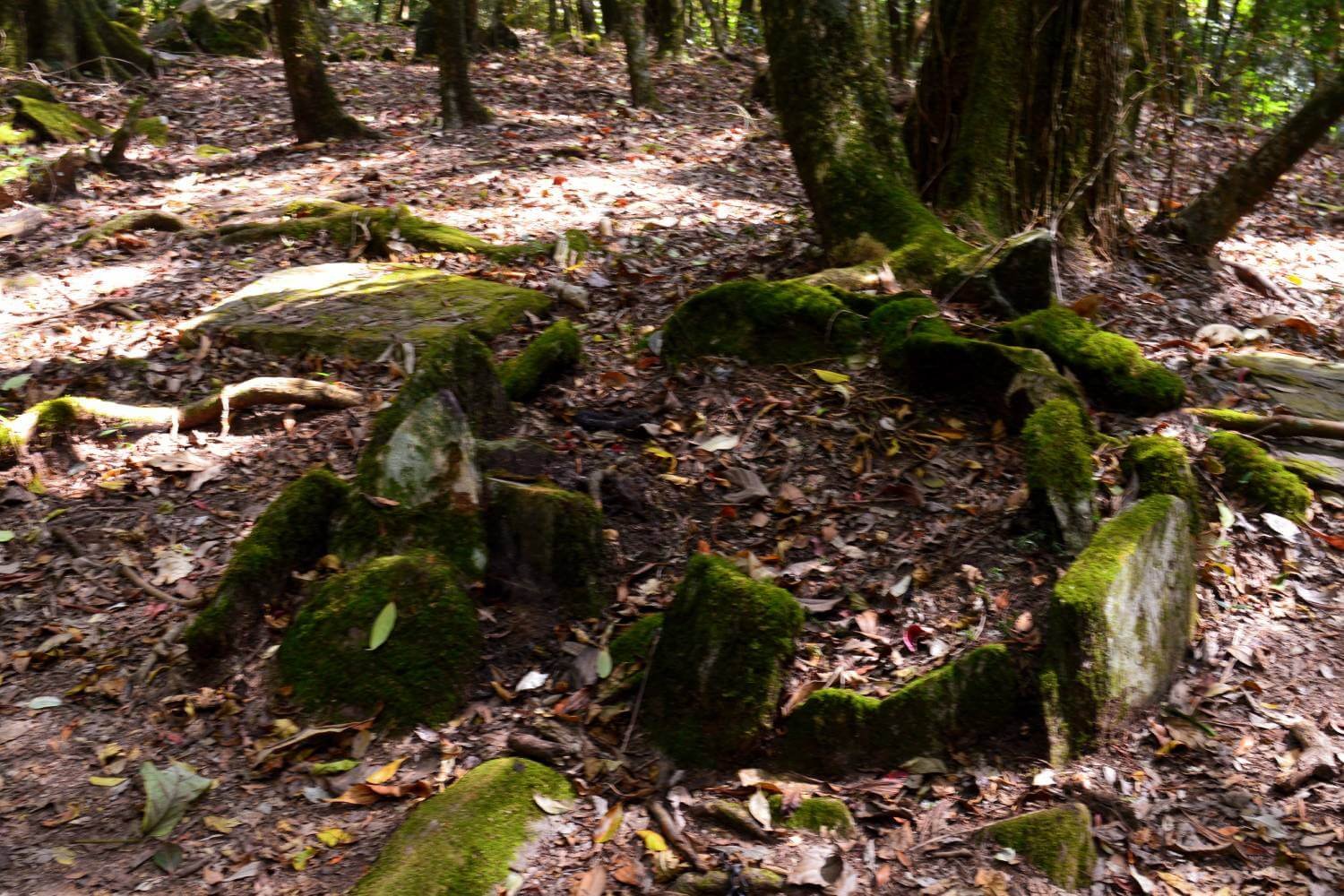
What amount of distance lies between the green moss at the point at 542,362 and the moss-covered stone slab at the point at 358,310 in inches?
23.8

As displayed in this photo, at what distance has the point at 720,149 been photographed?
10648mm

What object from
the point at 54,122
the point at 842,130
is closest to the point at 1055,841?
the point at 842,130

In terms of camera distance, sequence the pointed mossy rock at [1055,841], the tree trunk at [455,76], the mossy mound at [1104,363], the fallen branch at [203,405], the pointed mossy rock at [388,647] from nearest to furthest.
Result: the pointed mossy rock at [1055,841]
the pointed mossy rock at [388,647]
the mossy mound at [1104,363]
the fallen branch at [203,405]
the tree trunk at [455,76]

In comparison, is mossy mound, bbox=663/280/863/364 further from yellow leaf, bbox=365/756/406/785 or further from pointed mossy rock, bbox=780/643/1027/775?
yellow leaf, bbox=365/756/406/785

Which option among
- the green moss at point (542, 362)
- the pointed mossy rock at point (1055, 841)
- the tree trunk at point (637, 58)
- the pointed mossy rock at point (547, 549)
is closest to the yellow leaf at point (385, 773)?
the pointed mossy rock at point (547, 549)

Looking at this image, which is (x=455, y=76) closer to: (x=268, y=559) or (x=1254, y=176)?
(x=1254, y=176)

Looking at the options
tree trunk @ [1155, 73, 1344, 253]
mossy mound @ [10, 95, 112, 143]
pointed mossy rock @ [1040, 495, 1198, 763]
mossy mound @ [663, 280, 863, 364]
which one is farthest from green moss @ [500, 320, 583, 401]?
mossy mound @ [10, 95, 112, 143]

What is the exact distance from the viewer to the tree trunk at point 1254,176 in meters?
6.32

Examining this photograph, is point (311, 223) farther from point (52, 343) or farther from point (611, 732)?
point (611, 732)

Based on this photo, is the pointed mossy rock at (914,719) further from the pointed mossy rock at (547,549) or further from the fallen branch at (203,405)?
→ the fallen branch at (203,405)

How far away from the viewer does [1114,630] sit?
3.54 meters

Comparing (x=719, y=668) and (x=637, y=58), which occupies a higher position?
(x=637, y=58)

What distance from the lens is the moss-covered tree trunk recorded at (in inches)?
245

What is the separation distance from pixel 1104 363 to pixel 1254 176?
3009 mm
